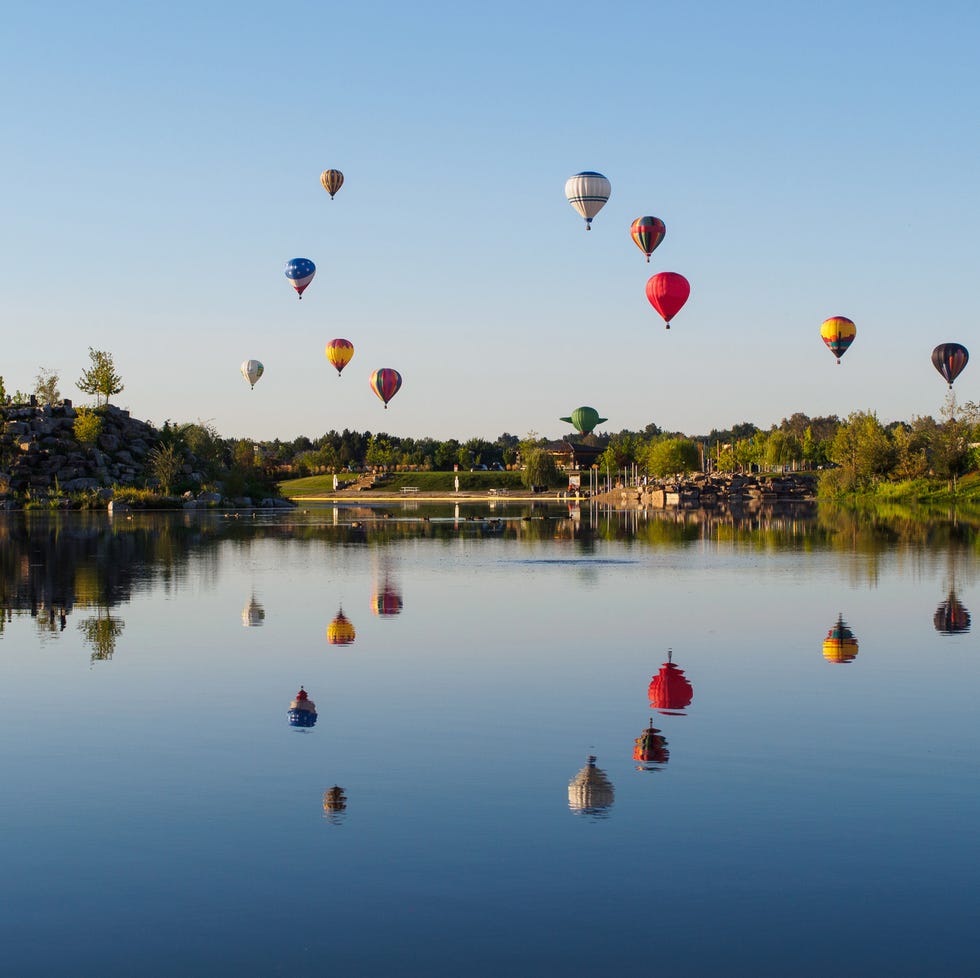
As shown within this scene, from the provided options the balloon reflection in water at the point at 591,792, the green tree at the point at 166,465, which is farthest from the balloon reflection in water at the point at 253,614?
the green tree at the point at 166,465

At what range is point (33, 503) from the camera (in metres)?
98.1

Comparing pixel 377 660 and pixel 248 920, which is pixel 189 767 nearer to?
pixel 248 920

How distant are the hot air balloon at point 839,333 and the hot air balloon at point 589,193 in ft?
81.6

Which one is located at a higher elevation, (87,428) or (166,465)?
(87,428)

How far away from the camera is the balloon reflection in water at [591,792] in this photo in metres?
12.4

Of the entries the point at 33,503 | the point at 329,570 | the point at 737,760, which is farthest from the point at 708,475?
the point at 737,760

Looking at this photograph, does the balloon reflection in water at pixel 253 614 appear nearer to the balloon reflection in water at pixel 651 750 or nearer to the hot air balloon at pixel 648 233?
the balloon reflection in water at pixel 651 750

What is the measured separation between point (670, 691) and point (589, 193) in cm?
5514

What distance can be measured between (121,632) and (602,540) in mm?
36548

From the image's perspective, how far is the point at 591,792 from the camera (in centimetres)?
1295

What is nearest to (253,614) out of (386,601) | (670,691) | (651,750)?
(386,601)

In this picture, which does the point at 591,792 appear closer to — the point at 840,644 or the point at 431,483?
the point at 840,644

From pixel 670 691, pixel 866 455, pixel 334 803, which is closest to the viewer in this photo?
pixel 334 803

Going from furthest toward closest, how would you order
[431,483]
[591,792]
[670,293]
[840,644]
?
[431,483] → [670,293] → [840,644] → [591,792]
